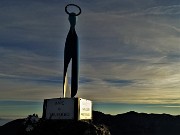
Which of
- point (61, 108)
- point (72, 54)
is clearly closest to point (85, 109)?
point (61, 108)

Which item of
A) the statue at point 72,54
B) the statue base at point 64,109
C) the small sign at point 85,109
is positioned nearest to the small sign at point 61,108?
the statue base at point 64,109

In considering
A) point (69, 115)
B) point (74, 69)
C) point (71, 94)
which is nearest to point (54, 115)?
point (69, 115)

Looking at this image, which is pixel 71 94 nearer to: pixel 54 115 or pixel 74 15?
pixel 54 115

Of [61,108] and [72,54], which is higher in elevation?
[72,54]

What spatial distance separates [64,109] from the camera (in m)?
53.2

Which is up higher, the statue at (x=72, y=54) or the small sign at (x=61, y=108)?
the statue at (x=72, y=54)

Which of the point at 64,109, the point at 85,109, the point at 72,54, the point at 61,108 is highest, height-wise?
the point at 72,54

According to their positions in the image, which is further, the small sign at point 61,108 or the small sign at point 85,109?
the small sign at point 85,109

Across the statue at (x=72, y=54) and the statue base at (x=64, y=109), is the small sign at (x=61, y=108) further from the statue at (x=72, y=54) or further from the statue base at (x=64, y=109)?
the statue at (x=72, y=54)

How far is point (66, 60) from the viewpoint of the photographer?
6234 centimetres

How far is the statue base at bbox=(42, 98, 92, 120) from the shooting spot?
52.7 metres

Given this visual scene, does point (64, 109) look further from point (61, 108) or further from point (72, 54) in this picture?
point (72, 54)

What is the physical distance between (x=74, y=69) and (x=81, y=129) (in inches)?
431

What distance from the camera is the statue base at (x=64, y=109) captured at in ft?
173
